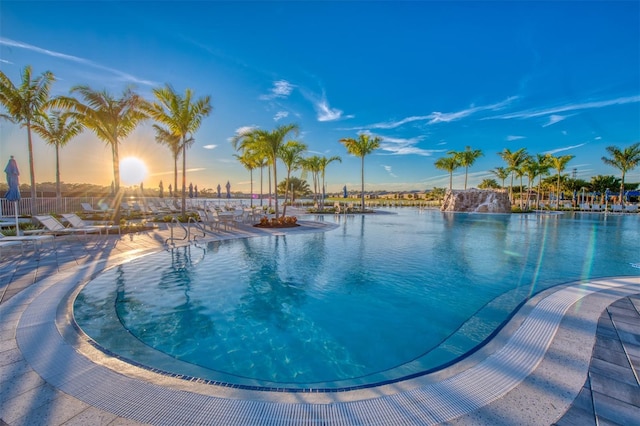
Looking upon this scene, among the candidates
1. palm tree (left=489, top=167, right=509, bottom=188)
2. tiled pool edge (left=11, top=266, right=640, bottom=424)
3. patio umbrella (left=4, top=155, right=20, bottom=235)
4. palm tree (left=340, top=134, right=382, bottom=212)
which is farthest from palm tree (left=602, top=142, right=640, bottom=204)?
patio umbrella (left=4, top=155, right=20, bottom=235)

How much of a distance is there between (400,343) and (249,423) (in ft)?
7.90

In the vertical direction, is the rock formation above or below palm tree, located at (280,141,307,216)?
below

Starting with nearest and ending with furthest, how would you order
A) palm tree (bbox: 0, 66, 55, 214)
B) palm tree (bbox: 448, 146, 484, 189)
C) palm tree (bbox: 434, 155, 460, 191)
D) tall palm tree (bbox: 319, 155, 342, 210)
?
palm tree (bbox: 0, 66, 55, 214) < tall palm tree (bbox: 319, 155, 342, 210) < palm tree (bbox: 448, 146, 484, 189) < palm tree (bbox: 434, 155, 460, 191)

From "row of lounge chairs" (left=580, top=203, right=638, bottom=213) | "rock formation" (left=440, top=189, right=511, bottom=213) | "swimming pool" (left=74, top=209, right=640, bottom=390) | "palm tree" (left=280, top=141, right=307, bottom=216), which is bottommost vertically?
"swimming pool" (left=74, top=209, right=640, bottom=390)

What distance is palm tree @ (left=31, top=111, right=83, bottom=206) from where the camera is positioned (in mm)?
15852

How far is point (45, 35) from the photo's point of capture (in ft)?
30.7

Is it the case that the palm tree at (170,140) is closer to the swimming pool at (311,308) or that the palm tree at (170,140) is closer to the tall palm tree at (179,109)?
the tall palm tree at (179,109)

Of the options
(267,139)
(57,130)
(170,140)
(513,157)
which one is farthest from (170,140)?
(513,157)

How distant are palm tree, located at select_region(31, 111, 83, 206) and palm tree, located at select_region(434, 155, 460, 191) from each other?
38601 millimetres

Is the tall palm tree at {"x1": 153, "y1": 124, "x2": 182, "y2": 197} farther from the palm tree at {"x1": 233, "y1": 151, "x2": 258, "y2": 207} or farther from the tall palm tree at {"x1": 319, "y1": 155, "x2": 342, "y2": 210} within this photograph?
the tall palm tree at {"x1": 319, "y1": 155, "x2": 342, "y2": 210}

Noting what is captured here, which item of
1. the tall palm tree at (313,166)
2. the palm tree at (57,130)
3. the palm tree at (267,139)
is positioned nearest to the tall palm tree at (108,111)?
the palm tree at (267,139)

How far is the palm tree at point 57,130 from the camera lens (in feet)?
52.0

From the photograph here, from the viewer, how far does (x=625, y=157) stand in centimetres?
3266

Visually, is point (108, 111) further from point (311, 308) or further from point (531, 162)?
point (531, 162)
